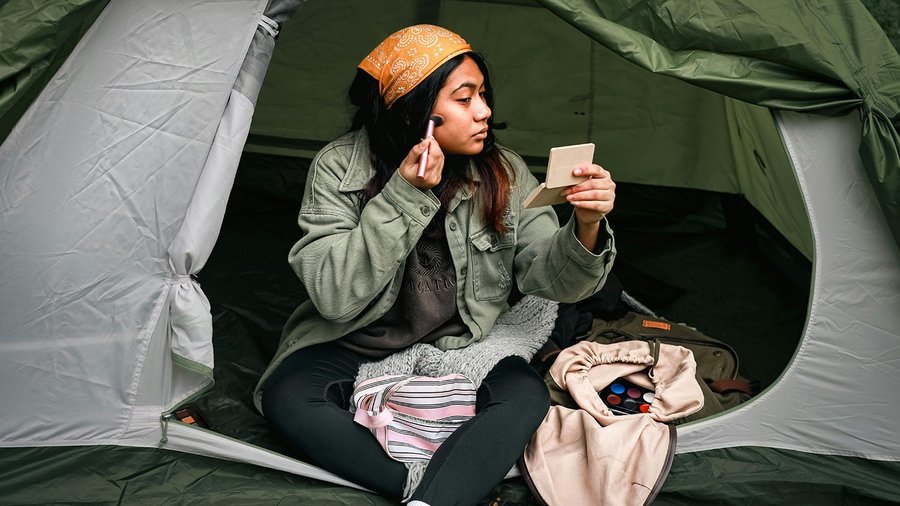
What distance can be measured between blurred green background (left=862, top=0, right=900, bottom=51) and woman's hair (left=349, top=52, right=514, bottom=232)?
0.96 meters

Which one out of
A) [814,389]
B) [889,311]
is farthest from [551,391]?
[889,311]

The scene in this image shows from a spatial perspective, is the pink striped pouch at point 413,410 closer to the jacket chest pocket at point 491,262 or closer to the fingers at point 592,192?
the jacket chest pocket at point 491,262

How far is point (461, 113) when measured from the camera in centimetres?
173

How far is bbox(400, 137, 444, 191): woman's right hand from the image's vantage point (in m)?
1.64

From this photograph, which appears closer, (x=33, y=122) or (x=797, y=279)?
(x=33, y=122)

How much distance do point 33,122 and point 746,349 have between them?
1.58 meters

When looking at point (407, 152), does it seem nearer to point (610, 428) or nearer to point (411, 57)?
point (411, 57)

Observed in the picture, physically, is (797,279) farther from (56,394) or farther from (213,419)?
(56,394)

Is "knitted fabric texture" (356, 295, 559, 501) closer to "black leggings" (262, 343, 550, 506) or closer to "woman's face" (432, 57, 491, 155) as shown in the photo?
"black leggings" (262, 343, 550, 506)

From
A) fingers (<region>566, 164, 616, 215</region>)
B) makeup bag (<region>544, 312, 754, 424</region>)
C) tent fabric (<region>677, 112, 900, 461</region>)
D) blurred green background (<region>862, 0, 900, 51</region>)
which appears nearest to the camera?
fingers (<region>566, 164, 616, 215</region>)

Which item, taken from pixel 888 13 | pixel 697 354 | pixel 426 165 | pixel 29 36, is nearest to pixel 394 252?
pixel 426 165

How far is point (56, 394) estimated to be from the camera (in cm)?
178

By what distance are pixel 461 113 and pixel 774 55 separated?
1.76ft

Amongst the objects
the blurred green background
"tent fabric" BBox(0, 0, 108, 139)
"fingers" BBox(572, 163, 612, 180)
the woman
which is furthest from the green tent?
the blurred green background
